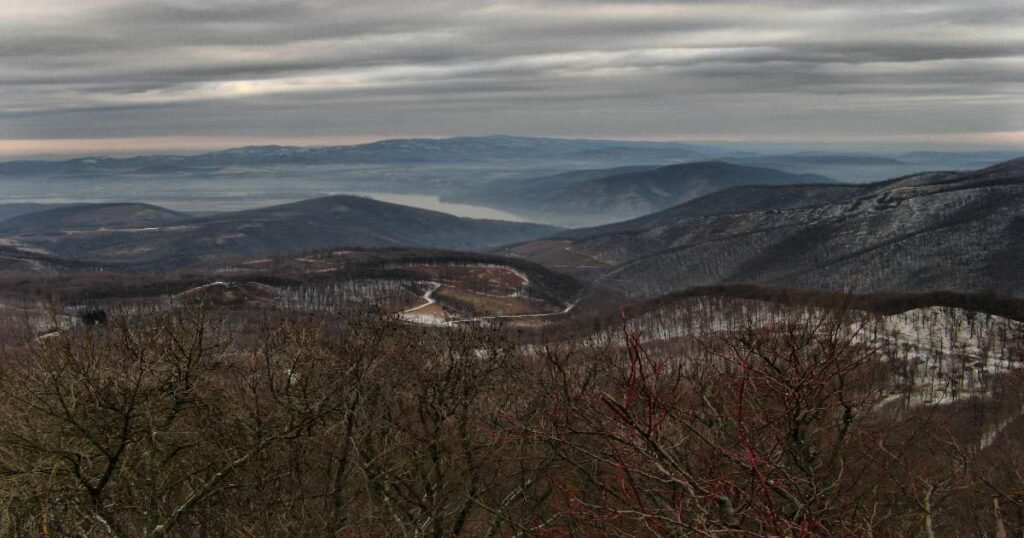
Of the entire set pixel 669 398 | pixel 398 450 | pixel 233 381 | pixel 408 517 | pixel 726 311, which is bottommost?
pixel 726 311

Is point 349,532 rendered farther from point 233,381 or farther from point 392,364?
point 233,381

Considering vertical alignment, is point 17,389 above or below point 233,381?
above

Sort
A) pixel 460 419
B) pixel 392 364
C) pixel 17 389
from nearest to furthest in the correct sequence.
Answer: pixel 17 389 < pixel 460 419 < pixel 392 364

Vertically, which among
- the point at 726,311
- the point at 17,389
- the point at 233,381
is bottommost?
the point at 726,311

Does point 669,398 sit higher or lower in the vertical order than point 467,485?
higher

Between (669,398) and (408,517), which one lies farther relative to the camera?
(408,517)

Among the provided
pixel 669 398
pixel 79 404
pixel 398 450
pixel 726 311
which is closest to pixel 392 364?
pixel 398 450

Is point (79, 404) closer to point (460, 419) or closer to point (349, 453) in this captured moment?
point (349, 453)

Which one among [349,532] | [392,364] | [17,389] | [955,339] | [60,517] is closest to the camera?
[60,517]

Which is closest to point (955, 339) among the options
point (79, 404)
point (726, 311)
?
point (726, 311)
